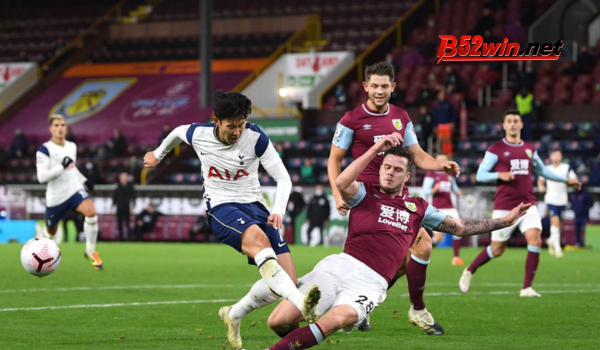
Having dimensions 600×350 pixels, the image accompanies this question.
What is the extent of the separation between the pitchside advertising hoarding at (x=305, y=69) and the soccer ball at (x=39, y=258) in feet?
82.3

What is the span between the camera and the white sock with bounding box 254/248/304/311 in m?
7.36

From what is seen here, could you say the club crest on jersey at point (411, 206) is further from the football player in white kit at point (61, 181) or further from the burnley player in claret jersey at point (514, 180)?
the football player in white kit at point (61, 181)

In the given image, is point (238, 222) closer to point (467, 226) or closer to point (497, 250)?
point (467, 226)

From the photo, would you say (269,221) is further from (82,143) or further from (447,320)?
(82,143)

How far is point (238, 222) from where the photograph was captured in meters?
8.39

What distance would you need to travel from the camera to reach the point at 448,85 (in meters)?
30.7

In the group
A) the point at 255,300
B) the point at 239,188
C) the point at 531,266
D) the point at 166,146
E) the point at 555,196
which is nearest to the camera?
the point at 255,300

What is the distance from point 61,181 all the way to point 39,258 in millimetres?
4613

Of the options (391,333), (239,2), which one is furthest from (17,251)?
(239,2)

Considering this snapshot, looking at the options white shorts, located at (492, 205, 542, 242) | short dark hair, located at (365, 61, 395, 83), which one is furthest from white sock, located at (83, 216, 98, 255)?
short dark hair, located at (365, 61, 395, 83)

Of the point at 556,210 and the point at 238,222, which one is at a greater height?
the point at 238,222

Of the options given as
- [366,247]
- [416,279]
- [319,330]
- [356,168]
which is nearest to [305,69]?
[416,279]

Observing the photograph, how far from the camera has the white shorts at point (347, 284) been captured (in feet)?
23.3

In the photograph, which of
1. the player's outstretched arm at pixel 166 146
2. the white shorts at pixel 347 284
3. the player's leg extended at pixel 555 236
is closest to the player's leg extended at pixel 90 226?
the player's outstretched arm at pixel 166 146
